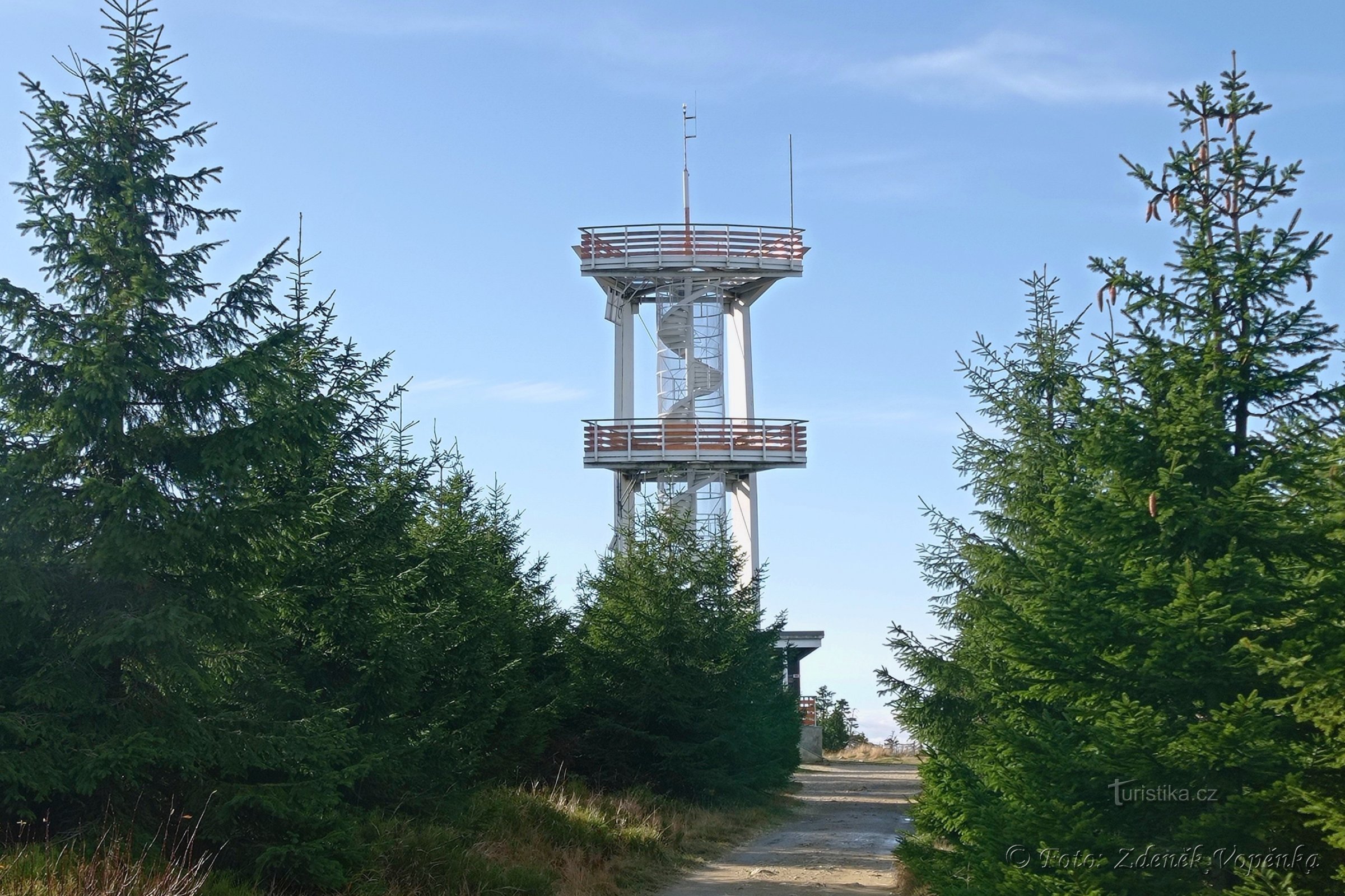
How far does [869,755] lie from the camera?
67.9 meters

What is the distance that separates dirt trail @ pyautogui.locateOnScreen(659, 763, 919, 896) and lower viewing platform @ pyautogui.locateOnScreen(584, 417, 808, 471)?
1044cm

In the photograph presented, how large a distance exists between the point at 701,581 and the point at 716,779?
170 inches

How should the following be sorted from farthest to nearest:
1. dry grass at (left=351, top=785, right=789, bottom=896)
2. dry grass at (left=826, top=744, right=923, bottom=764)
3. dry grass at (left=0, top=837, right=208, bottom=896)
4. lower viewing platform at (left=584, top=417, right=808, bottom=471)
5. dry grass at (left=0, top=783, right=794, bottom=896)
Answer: dry grass at (left=826, top=744, right=923, bottom=764)
lower viewing platform at (left=584, top=417, right=808, bottom=471)
dry grass at (left=351, top=785, right=789, bottom=896)
dry grass at (left=0, top=783, right=794, bottom=896)
dry grass at (left=0, top=837, right=208, bottom=896)

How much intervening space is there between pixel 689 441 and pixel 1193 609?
103ft

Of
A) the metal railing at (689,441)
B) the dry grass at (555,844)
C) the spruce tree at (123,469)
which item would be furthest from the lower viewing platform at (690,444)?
the spruce tree at (123,469)

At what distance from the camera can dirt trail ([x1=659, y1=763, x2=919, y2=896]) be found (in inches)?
680

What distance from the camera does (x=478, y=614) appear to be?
728 inches

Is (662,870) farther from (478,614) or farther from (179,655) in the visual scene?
(179,655)

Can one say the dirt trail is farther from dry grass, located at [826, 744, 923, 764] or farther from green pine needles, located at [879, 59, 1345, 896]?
dry grass, located at [826, 744, 923, 764]

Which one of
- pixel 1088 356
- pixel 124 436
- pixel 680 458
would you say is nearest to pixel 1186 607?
pixel 1088 356

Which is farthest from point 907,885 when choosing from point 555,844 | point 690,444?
point 690,444

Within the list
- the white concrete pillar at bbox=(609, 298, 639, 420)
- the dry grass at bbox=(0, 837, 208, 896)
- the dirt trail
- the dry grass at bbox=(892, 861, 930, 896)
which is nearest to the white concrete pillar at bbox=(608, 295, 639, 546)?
the white concrete pillar at bbox=(609, 298, 639, 420)

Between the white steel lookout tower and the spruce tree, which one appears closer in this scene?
the spruce tree

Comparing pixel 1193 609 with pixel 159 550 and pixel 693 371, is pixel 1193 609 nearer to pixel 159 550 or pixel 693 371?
pixel 159 550
